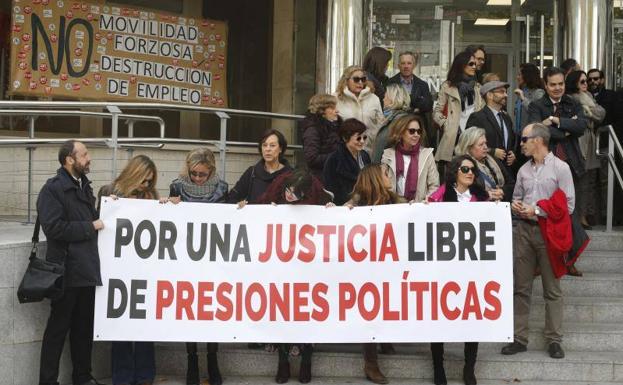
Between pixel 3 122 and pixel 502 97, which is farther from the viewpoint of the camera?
pixel 3 122

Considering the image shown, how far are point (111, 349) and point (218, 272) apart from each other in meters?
1.14

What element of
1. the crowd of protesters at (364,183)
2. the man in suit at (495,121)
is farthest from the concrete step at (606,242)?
the man in suit at (495,121)

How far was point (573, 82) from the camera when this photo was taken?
11.3 metres

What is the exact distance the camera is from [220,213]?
27.3ft

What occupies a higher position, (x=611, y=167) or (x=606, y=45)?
(x=606, y=45)

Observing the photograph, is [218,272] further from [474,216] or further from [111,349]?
[474,216]

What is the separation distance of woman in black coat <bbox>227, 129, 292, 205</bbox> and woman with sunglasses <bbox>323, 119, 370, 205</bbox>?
0.44 meters

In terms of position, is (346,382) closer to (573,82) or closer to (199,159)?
(199,159)

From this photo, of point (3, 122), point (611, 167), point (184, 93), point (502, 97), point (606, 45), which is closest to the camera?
point (502, 97)

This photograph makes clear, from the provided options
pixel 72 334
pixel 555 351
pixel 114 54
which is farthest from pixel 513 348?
pixel 114 54

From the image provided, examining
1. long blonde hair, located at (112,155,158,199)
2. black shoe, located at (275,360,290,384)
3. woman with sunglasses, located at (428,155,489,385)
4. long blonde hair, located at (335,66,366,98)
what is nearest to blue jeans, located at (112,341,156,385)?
black shoe, located at (275,360,290,384)

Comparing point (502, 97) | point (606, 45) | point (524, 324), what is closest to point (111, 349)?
point (524, 324)

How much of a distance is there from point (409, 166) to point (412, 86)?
79.4 inches

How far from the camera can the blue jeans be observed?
26.9 feet
